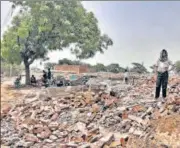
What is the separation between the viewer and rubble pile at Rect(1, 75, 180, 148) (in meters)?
5.03

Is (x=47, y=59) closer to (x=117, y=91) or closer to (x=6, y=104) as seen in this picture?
(x=6, y=104)

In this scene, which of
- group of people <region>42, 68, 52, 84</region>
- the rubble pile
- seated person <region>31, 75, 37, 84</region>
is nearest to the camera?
the rubble pile

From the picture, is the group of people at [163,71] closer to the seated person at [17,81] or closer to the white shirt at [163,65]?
the white shirt at [163,65]

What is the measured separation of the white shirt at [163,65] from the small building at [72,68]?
1.47 metres

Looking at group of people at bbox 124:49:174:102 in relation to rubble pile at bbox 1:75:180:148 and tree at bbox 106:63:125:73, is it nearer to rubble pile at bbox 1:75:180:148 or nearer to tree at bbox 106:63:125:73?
rubble pile at bbox 1:75:180:148

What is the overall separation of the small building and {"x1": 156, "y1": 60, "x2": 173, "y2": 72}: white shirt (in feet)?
4.82

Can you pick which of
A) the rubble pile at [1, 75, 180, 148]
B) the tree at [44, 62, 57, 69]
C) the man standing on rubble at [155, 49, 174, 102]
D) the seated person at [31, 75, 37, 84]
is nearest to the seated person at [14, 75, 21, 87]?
the seated person at [31, 75, 37, 84]

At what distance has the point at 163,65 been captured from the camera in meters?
5.21

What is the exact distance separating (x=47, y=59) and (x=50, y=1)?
0.95 meters

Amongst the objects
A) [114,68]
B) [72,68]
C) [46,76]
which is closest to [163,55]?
[114,68]

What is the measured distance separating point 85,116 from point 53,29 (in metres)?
2.03

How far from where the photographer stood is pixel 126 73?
234 inches

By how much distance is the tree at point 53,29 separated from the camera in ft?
22.6

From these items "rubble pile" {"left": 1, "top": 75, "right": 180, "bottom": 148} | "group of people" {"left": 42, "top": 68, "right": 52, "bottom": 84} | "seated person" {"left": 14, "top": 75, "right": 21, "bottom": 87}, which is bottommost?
"rubble pile" {"left": 1, "top": 75, "right": 180, "bottom": 148}
